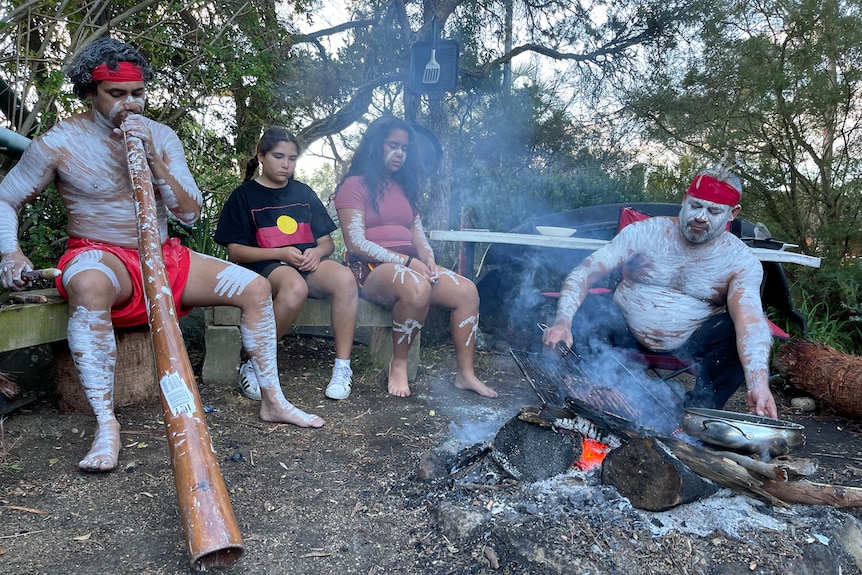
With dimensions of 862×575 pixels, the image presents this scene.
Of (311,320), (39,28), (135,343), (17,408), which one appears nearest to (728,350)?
(311,320)

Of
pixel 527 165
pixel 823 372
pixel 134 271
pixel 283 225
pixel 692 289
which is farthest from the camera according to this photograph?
pixel 527 165

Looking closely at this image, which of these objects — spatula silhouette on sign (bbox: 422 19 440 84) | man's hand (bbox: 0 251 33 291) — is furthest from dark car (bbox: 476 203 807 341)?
man's hand (bbox: 0 251 33 291)

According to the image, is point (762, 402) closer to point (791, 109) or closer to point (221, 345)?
point (221, 345)

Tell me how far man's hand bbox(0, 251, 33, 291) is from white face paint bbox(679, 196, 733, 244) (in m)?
2.96

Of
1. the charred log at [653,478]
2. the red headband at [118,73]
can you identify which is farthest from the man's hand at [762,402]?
the red headband at [118,73]

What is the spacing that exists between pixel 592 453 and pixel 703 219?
4.29 ft

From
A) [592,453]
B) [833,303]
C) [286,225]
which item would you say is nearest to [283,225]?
[286,225]

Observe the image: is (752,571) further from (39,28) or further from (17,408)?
(39,28)

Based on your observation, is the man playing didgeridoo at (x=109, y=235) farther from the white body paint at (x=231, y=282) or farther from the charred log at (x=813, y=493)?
the charred log at (x=813, y=493)

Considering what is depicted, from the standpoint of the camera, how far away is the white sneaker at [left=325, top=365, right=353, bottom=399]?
317cm

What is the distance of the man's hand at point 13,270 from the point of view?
2.37 meters

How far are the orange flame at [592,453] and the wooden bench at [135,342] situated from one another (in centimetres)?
150

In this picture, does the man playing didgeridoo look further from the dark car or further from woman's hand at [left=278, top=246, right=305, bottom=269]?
the dark car

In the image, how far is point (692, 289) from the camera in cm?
299
